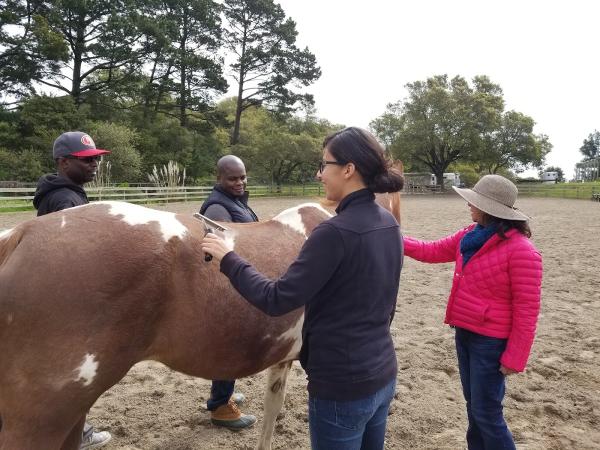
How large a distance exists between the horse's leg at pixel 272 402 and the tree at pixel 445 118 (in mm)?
42072

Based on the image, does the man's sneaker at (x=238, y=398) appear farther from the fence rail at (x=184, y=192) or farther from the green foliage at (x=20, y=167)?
the green foliage at (x=20, y=167)

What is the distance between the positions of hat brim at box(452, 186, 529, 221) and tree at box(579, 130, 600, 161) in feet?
393

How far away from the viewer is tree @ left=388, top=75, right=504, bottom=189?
4097 cm

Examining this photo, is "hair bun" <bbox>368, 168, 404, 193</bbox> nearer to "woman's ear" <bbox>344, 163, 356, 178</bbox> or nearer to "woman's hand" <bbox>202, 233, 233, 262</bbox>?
"woman's ear" <bbox>344, 163, 356, 178</bbox>

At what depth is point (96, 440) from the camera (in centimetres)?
292

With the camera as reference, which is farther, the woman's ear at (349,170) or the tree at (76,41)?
the tree at (76,41)

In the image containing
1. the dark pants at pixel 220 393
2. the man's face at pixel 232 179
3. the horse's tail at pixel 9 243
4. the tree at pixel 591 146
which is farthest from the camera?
the tree at pixel 591 146

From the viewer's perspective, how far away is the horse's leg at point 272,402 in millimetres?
2844

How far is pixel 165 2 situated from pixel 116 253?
35042 millimetres

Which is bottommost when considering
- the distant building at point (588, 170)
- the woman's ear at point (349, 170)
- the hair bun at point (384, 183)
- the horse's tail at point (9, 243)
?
the horse's tail at point (9, 243)

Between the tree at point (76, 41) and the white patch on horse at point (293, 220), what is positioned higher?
the tree at point (76, 41)

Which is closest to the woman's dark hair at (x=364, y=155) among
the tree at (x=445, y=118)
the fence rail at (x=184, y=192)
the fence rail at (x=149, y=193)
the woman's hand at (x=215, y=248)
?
the woman's hand at (x=215, y=248)

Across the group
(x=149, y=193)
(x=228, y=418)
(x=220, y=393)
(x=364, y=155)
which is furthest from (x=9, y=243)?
(x=149, y=193)

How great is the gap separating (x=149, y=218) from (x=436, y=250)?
1.99 meters
